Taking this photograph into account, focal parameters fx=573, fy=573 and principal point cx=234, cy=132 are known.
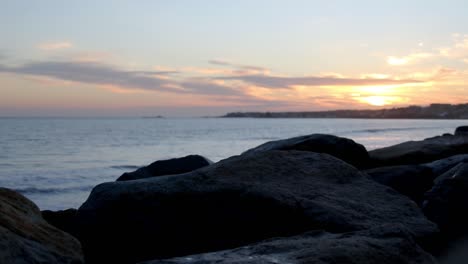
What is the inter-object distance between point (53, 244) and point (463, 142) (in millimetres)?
9215

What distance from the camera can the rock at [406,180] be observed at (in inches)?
292

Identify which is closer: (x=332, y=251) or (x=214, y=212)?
(x=332, y=251)

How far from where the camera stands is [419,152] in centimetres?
1027

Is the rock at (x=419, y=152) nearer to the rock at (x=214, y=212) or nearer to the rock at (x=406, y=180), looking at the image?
the rock at (x=406, y=180)

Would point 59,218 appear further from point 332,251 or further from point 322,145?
point 332,251

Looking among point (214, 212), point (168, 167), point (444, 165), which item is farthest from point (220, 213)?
point (444, 165)

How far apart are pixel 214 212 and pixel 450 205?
2.63 meters

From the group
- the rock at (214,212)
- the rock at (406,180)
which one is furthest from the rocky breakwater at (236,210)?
the rock at (406,180)

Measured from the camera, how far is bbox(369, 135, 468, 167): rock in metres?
10.1

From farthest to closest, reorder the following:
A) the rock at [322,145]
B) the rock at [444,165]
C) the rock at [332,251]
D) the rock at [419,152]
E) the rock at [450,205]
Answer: the rock at [419,152]
the rock at [444,165]
the rock at [322,145]
the rock at [450,205]
the rock at [332,251]

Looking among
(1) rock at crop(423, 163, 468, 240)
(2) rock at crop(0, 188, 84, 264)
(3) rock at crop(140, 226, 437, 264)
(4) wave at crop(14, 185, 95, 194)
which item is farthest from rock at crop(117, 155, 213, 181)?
(4) wave at crop(14, 185, 95, 194)

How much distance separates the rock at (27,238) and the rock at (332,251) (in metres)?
0.76

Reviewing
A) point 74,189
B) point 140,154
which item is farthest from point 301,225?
Answer: point 140,154

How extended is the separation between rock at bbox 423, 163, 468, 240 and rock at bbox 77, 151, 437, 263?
88 cm
